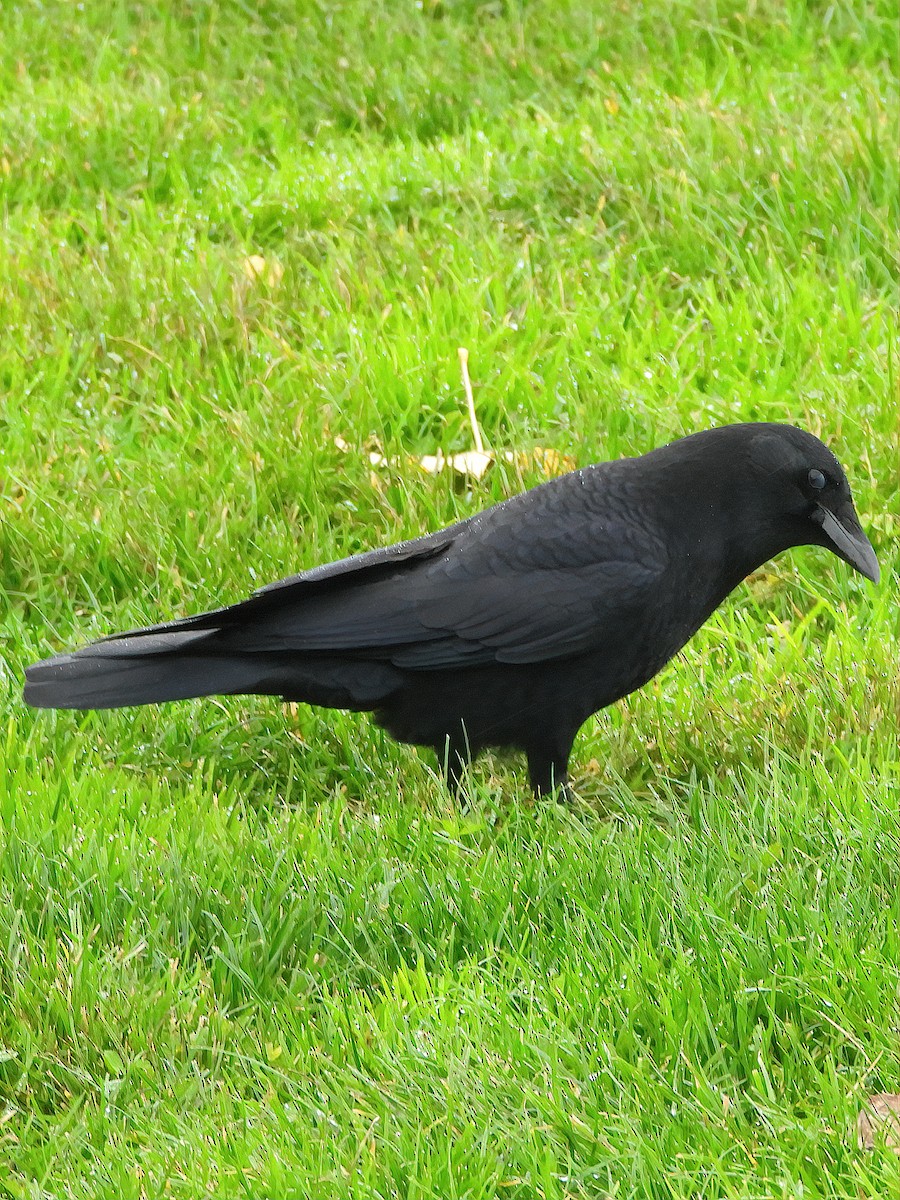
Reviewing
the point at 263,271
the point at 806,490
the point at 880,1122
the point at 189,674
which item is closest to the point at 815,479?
the point at 806,490

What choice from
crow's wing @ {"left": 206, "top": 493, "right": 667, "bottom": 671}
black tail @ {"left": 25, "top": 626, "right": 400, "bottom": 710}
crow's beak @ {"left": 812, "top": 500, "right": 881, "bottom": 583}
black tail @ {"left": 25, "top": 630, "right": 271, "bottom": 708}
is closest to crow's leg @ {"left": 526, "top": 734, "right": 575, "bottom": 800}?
crow's wing @ {"left": 206, "top": 493, "right": 667, "bottom": 671}

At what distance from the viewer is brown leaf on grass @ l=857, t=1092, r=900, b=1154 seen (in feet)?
7.60

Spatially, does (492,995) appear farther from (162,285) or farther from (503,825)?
(162,285)

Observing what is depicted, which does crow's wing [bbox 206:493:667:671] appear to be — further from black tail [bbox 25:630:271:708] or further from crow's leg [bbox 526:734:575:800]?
crow's leg [bbox 526:734:575:800]

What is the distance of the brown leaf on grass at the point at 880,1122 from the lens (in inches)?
91.2

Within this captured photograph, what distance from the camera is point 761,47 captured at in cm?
680

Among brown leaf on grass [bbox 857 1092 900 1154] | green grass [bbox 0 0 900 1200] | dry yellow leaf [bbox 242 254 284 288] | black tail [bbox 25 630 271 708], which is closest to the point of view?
brown leaf on grass [bbox 857 1092 900 1154]

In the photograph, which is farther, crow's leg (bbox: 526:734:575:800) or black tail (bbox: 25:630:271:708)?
crow's leg (bbox: 526:734:575:800)

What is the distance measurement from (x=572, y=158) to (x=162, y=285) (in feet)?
5.57

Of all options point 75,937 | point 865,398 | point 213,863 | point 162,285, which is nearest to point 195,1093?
point 75,937

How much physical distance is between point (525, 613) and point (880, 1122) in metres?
1.64

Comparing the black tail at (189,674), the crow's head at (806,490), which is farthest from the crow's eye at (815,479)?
the black tail at (189,674)

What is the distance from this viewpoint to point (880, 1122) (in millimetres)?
2348

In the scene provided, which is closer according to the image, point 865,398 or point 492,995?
point 492,995
